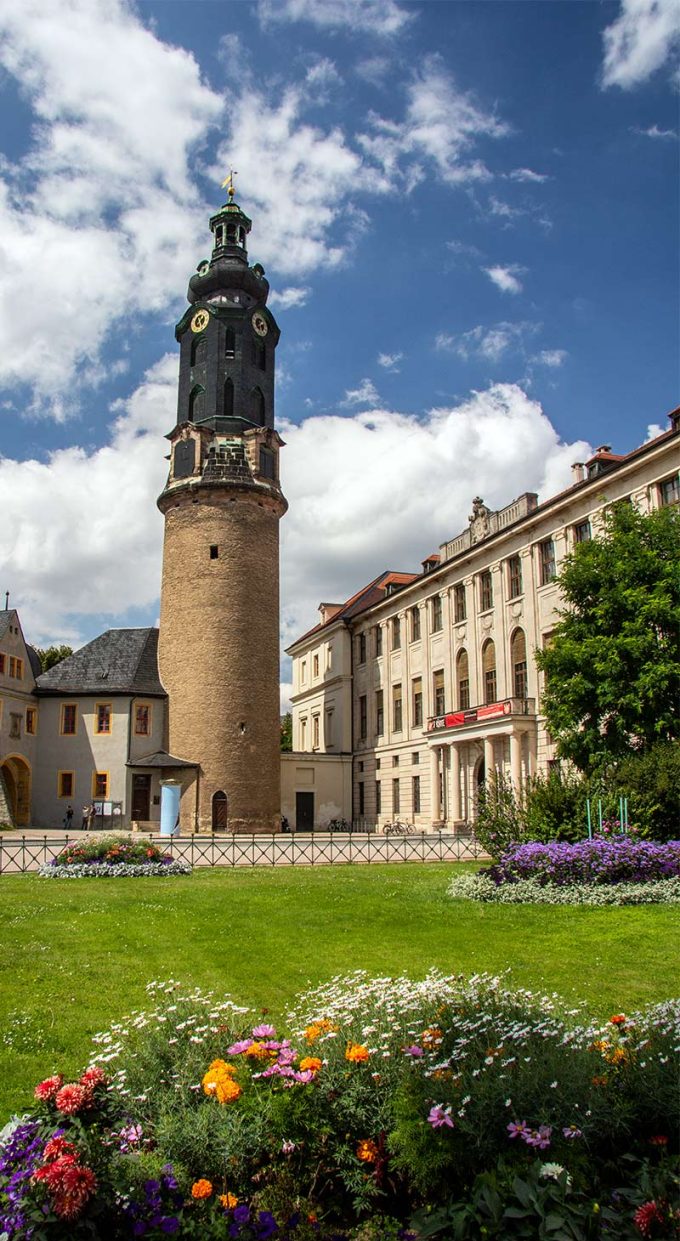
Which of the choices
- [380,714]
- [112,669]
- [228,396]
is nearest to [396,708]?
[380,714]

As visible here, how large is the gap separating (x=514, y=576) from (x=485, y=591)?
9.96 ft

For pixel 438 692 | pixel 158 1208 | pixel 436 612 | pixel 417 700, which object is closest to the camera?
pixel 158 1208

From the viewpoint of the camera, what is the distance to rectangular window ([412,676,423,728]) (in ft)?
173

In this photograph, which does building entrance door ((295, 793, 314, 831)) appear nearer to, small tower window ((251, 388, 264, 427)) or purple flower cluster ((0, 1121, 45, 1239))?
small tower window ((251, 388, 264, 427))

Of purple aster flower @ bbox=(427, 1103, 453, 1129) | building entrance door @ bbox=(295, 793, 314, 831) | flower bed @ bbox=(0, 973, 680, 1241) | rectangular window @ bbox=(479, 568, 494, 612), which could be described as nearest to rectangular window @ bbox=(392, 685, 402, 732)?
building entrance door @ bbox=(295, 793, 314, 831)

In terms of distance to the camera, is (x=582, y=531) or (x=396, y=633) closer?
(x=582, y=531)

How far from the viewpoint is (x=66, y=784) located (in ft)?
158

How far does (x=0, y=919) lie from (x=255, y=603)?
35.2 m

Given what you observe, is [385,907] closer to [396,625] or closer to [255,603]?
[255,603]

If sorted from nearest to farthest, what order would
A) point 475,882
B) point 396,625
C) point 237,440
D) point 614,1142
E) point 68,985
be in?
point 614,1142
point 68,985
point 475,882
point 237,440
point 396,625

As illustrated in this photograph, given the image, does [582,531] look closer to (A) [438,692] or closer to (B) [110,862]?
(A) [438,692]

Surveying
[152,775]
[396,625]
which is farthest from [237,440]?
[152,775]

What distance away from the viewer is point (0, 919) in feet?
47.9

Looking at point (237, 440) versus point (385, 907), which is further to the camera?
point (237, 440)
